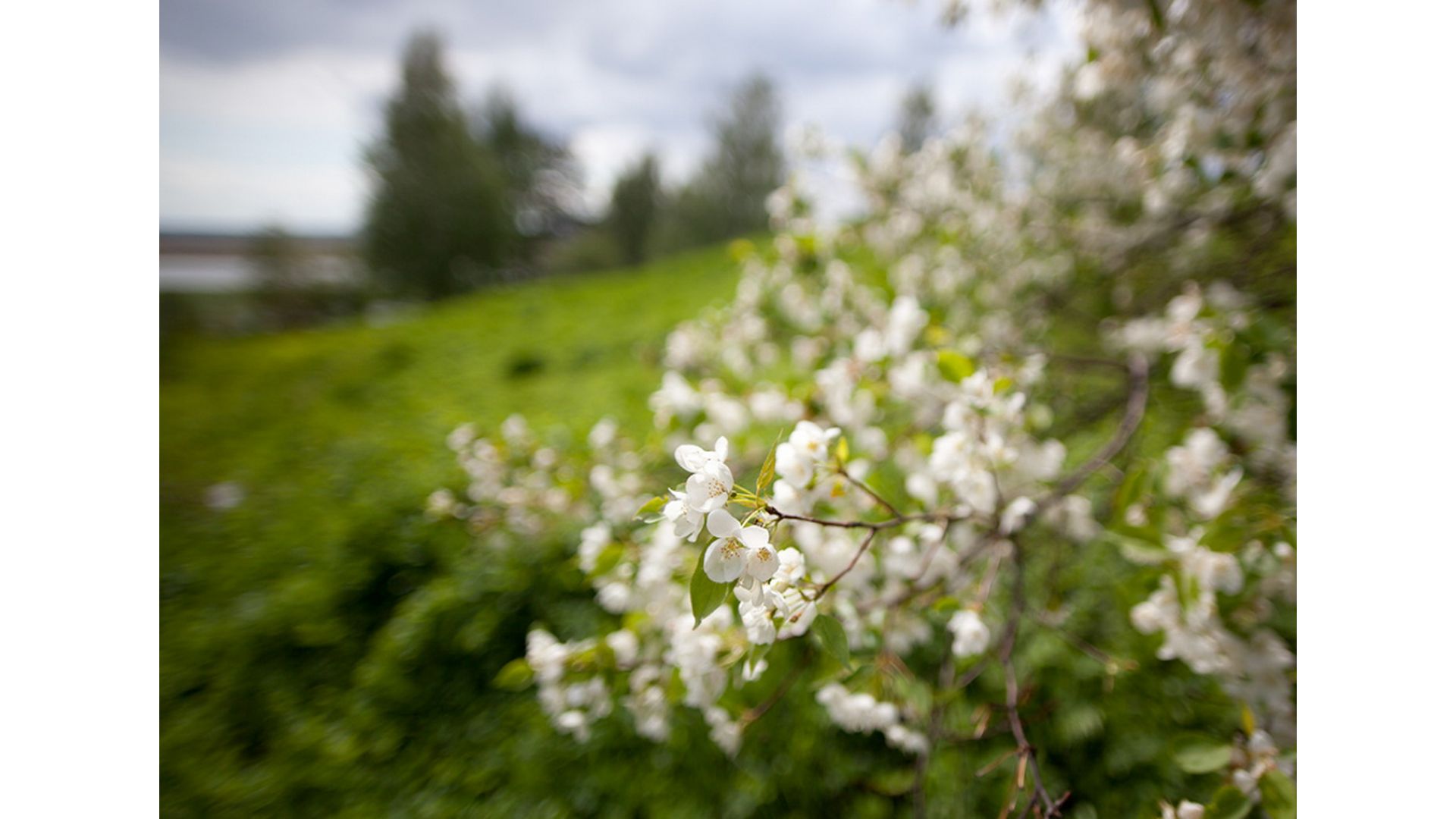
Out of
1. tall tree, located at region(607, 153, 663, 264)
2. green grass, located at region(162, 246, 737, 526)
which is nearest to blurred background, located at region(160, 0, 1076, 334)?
green grass, located at region(162, 246, 737, 526)

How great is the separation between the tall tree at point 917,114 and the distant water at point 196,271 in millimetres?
4846

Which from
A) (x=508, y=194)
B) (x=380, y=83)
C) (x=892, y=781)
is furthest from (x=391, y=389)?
(x=508, y=194)

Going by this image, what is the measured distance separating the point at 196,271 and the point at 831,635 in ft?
4.74

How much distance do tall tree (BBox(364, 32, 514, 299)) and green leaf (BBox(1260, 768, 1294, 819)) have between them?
7.40 m

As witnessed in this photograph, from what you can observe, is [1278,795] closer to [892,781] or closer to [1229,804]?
[1229,804]

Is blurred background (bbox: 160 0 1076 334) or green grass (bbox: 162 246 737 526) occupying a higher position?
blurred background (bbox: 160 0 1076 334)

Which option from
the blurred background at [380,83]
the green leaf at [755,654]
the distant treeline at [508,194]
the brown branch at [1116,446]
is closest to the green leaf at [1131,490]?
the brown branch at [1116,446]

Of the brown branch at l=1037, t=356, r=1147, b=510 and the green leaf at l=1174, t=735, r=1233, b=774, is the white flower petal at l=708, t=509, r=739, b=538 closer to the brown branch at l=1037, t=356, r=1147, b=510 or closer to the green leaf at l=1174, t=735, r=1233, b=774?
the green leaf at l=1174, t=735, r=1233, b=774

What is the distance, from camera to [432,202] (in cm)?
700

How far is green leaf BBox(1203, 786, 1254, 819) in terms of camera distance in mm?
632

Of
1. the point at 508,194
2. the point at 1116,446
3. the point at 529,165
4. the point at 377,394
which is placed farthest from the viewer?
the point at 529,165

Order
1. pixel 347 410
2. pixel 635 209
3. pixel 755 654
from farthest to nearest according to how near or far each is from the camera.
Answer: pixel 635 209, pixel 347 410, pixel 755 654
